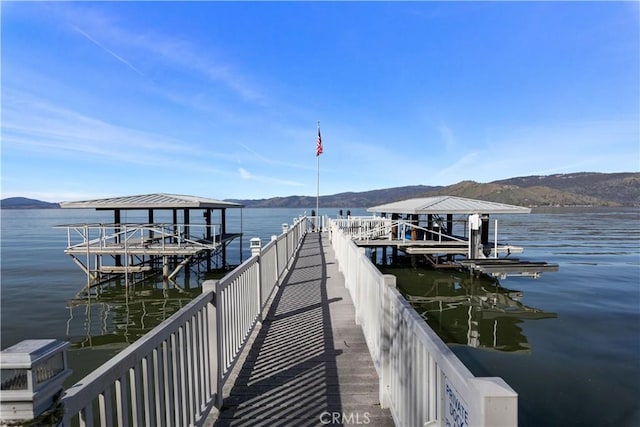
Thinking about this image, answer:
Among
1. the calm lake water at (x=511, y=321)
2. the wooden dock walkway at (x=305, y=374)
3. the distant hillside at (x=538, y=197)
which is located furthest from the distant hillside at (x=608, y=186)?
the wooden dock walkway at (x=305, y=374)

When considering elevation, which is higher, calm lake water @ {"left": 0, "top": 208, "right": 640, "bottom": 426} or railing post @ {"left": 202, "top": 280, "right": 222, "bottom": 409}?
railing post @ {"left": 202, "top": 280, "right": 222, "bottom": 409}

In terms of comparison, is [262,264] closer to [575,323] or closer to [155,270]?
[575,323]

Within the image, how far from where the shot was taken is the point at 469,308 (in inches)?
473

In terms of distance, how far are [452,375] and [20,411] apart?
1611 millimetres

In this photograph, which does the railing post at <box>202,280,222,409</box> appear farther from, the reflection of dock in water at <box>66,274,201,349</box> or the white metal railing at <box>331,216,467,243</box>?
the white metal railing at <box>331,216,467,243</box>

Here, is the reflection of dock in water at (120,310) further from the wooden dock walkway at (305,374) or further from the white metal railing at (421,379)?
the white metal railing at (421,379)

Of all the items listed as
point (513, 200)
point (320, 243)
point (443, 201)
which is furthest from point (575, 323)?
point (513, 200)

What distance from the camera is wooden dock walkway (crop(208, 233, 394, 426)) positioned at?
3.14 m

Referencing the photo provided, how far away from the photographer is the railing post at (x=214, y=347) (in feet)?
10.4

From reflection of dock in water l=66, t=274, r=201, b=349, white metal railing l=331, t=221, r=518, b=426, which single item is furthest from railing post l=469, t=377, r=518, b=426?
reflection of dock in water l=66, t=274, r=201, b=349

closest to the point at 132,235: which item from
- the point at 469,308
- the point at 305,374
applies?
the point at 469,308

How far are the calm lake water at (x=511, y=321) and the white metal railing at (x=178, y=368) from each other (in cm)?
483

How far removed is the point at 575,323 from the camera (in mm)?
10344

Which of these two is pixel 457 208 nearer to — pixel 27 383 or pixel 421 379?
pixel 421 379
